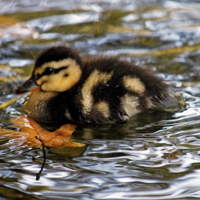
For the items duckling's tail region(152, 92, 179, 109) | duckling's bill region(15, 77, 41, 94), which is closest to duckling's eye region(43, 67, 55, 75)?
duckling's bill region(15, 77, 41, 94)

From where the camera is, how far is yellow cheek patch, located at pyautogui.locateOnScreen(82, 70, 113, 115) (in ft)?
8.16

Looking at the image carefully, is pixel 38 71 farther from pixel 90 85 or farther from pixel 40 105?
pixel 90 85

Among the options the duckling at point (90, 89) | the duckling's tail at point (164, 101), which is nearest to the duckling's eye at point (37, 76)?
the duckling at point (90, 89)

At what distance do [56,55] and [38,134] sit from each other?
52 centimetres

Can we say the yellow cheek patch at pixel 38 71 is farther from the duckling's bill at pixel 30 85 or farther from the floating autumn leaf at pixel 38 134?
the floating autumn leaf at pixel 38 134

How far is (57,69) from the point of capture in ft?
8.48

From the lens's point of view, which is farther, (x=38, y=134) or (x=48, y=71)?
(x=48, y=71)

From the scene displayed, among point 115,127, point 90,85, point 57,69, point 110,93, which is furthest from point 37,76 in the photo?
point 115,127

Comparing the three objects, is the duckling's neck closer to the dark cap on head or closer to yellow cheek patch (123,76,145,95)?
the dark cap on head

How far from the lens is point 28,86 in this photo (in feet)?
8.71

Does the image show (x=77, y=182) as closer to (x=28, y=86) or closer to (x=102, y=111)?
(x=102, y=111)

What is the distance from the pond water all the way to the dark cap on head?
1.19ft

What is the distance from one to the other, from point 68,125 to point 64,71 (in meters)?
0.34

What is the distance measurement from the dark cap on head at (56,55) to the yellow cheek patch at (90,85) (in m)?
0.15
